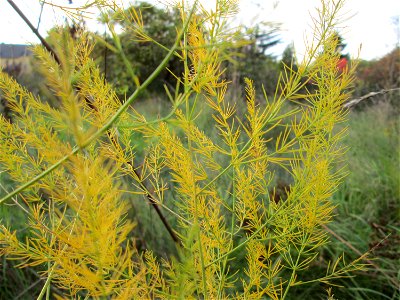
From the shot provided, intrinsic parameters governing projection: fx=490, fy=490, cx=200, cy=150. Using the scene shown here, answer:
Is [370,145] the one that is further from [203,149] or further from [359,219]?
[203,149]

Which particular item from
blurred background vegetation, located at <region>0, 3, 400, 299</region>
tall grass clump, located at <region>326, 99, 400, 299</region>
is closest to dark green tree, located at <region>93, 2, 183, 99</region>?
blurred background vegetation, located at <region>0, 3, 400, 299</region>

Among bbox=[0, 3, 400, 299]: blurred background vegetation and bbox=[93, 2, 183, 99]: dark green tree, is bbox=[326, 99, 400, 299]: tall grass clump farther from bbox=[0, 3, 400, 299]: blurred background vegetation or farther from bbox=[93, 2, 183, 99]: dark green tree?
bbox=[93, 2, 183, 99]: dark green tree

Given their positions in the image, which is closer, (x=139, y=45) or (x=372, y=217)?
(x=372, y=217)

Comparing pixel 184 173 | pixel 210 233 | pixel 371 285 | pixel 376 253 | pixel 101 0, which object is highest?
pixel 101 0

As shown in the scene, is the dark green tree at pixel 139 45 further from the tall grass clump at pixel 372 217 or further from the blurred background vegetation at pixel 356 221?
the tall grass clump at pixel 372 217

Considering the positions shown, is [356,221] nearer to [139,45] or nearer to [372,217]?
[372,217]

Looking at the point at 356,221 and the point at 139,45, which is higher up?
the point at 139,45

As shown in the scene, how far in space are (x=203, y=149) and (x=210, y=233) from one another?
144mm

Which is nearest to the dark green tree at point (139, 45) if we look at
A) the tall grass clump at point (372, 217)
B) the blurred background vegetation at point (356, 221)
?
the blurred background vegetation at point (356, 221)

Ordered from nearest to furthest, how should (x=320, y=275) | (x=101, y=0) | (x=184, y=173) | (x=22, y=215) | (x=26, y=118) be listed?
(x=101, y=0) → (x=184, y=173) → (x=26, y=118) → (x=320, y=275) → (x=22, y=215)

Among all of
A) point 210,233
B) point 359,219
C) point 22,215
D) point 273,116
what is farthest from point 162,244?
point 273,116

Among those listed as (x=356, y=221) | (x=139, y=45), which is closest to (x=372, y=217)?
(x=356, y=221)

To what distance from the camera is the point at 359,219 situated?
8.90 ft

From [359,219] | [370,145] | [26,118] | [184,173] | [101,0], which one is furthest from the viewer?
[370,145]
